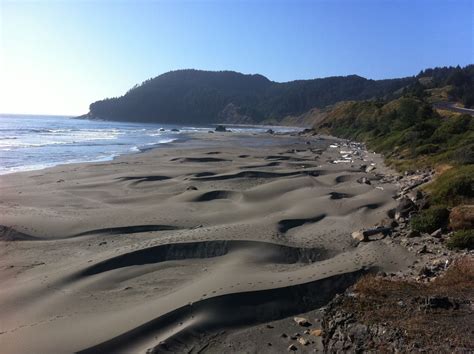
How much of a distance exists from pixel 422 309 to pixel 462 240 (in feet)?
17.3

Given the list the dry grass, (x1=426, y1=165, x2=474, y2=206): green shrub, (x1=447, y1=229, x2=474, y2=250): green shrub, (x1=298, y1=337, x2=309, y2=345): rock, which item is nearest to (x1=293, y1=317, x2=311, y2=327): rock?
(x1=298, y1=337, x2=309, y2=345): rock

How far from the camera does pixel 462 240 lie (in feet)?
37.8

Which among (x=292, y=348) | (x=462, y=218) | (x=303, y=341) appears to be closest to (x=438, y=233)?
(x=462, y=218)

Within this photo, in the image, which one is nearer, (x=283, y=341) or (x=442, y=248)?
(x=283, y=341)

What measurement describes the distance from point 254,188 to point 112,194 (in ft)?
21.8

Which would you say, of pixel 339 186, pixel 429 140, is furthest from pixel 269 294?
pixel 429 140

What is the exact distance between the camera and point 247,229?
47.4 feet

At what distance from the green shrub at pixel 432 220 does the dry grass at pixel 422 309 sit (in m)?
4.00

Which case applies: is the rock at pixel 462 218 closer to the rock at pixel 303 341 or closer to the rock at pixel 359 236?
the rock at pixel 359 236

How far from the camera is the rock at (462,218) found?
Result: 12.5m

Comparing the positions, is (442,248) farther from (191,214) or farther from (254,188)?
(254,188)

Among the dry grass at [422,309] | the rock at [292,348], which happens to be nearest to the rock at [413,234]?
the dry grass at [422,309]

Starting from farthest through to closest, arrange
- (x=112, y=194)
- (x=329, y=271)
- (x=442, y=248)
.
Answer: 1. (x=112, y=194)
2. (x=442, y=248)
3. (x=329, y=271)

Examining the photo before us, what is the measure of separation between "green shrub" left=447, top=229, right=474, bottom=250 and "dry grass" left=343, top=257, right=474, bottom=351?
2290 mm
